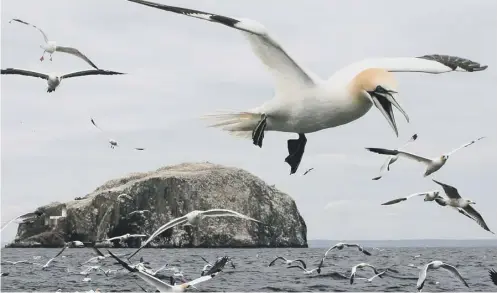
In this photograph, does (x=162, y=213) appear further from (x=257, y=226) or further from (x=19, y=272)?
(x=19, y=272)

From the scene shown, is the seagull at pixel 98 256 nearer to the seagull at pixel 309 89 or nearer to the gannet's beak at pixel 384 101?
the seagull at pixel 309 89

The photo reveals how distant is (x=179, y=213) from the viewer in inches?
3669

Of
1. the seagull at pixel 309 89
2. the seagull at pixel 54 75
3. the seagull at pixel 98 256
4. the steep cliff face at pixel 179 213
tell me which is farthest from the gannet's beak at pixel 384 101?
the steep cliff face at pixel 179 213

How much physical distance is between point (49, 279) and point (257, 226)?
210ft

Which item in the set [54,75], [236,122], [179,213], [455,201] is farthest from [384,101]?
[179,213]

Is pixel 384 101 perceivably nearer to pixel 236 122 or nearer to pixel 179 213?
pixel 236 122

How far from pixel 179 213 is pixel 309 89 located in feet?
286

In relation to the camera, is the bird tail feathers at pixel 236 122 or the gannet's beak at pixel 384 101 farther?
the bird tail feathers at pixel 236 122

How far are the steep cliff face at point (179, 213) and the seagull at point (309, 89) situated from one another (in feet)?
268

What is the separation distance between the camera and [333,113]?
6.50 metres

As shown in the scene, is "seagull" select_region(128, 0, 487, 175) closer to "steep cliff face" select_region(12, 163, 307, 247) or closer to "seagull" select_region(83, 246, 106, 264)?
"seagull" select_region(83, 246, 106, 264)

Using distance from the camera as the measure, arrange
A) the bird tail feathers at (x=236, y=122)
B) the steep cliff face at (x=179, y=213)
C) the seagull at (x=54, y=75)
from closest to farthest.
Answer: the bird tail feathers at (x=236, y=122) → the seagull at (x=54, y=75) → the steep cliff face at (x=179, y=213)

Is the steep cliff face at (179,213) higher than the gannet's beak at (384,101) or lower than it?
higher

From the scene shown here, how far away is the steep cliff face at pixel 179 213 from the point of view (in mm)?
90812
